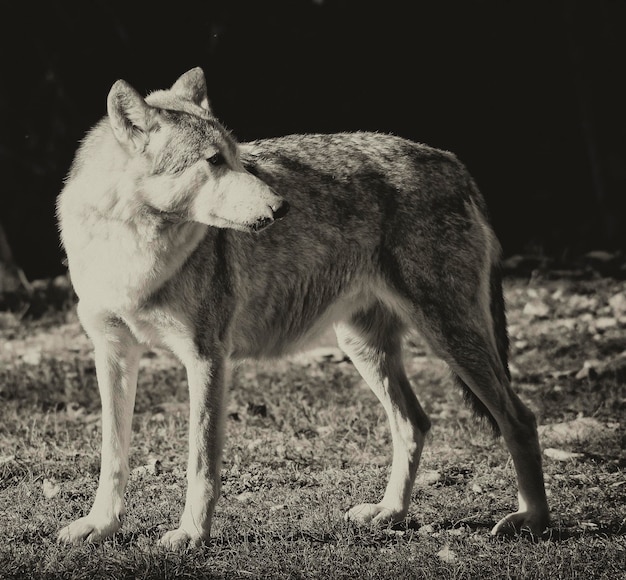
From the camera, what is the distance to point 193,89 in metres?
5.08

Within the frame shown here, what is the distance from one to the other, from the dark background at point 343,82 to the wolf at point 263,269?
6655 mm

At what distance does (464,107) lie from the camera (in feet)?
41.5

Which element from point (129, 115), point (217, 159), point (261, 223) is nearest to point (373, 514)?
point (261, 223)

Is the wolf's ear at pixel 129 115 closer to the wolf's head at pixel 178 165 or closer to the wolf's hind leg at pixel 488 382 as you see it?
the wolf's head at pixel 178 165

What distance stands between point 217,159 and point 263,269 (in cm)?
76

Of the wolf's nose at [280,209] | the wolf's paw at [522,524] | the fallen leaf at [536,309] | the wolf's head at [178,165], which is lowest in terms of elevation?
the fallen leaf at [536,309]

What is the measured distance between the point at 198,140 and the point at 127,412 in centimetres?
137

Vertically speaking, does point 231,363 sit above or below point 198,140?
below

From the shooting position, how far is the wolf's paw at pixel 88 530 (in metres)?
4.62

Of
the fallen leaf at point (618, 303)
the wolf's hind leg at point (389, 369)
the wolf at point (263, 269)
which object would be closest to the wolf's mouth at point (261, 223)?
the wolf at point (263, 269)

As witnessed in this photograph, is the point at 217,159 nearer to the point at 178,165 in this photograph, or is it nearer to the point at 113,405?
the point at 178,165

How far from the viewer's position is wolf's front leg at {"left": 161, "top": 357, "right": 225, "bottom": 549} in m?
4.59

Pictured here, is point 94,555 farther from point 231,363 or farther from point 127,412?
point 231,363

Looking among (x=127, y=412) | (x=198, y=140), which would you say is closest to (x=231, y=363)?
(x=127, y=412)
